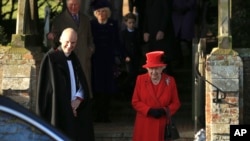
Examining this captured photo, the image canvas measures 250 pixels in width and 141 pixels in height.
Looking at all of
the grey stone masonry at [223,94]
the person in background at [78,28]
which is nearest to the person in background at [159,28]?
the person in background at [78,28]

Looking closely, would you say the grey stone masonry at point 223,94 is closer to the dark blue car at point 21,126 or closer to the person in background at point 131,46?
the person in background at point 131,46

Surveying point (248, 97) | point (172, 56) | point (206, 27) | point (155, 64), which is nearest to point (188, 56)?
point (206, 27)

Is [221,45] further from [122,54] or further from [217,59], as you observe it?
[122,54]

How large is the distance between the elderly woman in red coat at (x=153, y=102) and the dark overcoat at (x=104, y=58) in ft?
8.58

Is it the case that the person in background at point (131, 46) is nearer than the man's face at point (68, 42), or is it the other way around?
the man's face at point (68, 42)

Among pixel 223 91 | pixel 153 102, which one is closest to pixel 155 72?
pixel 153 102

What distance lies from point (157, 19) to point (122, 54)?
2.66ft

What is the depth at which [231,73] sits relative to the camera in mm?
11805

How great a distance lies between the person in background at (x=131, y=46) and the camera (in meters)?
13.8

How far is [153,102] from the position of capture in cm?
1002

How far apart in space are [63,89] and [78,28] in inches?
108

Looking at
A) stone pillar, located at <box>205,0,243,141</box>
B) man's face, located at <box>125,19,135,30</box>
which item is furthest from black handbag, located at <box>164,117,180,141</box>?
man's face, located at <box>125,19,135,30</box>

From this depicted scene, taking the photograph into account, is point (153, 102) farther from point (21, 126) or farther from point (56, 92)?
point (21, 126)

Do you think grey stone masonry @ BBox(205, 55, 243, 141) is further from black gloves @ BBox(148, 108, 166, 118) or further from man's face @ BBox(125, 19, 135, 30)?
man's face @ BBox(125, 19, 135, 30)
